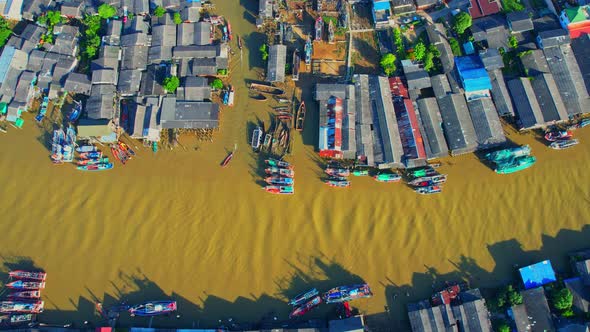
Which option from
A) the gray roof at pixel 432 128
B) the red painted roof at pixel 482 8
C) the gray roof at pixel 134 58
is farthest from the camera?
the gray roof at pixel 134 58

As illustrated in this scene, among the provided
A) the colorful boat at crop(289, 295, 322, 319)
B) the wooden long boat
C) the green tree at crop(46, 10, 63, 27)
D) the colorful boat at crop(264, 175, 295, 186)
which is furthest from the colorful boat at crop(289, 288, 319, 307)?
Answer: the green tree at crop(46, 10, 63, 27)

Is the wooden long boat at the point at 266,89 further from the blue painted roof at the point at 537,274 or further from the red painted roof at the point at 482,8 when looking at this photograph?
the blue painted roof at the point at 537,274

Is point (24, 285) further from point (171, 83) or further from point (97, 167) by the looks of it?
point (171, 83)

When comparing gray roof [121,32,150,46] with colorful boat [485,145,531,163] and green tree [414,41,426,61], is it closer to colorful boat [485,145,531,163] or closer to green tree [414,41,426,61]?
green tree [414,41,426,61]

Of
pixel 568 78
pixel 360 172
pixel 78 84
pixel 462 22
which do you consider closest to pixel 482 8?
pixel 462 22

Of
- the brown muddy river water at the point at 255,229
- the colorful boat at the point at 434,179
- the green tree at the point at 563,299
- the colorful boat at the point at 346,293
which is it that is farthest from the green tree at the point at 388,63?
the green tree at the point at 563,299

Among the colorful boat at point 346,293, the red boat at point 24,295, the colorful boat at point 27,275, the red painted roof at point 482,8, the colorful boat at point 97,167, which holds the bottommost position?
the colorful boat at point 346,293
